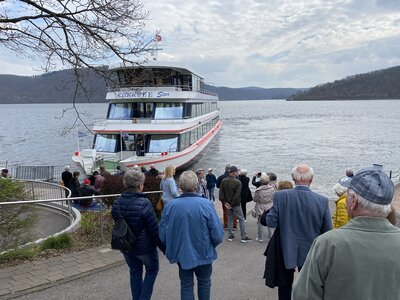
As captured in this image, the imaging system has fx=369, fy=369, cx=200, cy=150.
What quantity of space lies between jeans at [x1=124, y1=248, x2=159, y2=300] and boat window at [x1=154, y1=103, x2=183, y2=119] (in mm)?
19345

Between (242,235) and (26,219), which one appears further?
(242,235)

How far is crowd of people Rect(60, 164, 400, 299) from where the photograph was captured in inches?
84.2

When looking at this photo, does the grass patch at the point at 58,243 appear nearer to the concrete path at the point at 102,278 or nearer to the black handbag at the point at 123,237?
the concrete path at the point at 102,278

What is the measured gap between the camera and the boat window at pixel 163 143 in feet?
73.2

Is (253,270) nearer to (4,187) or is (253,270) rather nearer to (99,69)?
(4,187)

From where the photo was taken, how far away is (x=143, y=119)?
75.9 feet

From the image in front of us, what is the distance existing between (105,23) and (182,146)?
1558cm

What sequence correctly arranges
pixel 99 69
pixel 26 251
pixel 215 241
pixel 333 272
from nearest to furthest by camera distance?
pixel 333 272, pixel 215 241, pixel 26 251, pixel 99 69

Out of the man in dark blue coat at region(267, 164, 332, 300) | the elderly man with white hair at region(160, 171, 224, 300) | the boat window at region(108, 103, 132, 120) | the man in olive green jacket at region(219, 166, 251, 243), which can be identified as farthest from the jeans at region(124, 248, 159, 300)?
the boat window at region(108, 103, 132, 120)

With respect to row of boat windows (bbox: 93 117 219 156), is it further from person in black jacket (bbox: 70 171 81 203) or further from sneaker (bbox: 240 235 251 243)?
sneaker (bbox: 240 235 251 243)

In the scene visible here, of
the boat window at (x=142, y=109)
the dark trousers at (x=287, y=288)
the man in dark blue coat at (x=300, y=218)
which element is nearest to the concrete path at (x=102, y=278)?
the dark trousers at (x=287, y=288)

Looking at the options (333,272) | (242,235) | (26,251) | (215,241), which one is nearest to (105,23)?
(26,251)

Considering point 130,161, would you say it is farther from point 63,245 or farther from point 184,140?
point 63,245

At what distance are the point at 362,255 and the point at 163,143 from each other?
20655 millimetres
